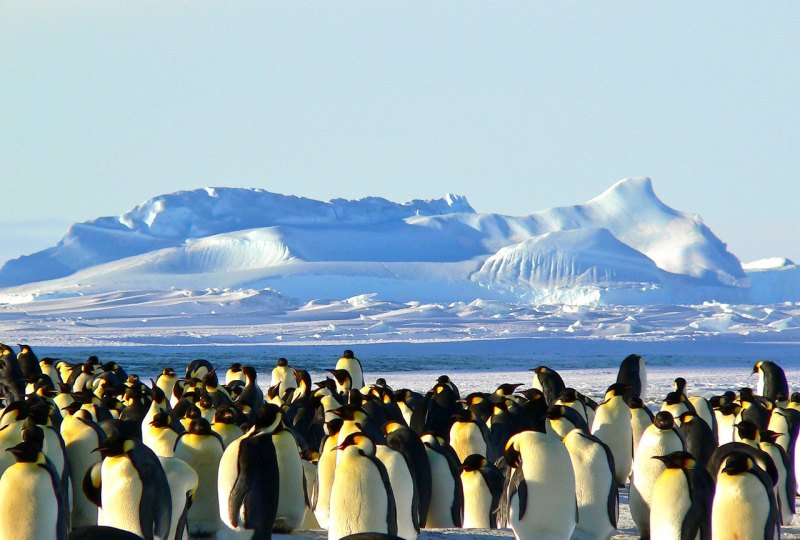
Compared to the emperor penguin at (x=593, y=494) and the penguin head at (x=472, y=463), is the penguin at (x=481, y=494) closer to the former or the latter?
the penguin head at (x=472, y=463)

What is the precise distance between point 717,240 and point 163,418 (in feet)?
284

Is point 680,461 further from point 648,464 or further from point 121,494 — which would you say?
point 121,494

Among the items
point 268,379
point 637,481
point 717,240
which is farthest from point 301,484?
point 717,240

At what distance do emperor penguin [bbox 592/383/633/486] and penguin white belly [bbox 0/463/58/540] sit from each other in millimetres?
4528

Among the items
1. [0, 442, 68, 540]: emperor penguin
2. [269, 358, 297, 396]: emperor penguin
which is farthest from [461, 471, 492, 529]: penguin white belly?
[269, 358, 297, 396]: emperor penguin

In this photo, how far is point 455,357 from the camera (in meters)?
26.2

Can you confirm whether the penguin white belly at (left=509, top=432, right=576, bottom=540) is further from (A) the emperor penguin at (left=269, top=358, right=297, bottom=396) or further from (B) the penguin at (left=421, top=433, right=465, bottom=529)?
(A) the emperor penguin at (left=269, top=358, right=297, bottom=396)

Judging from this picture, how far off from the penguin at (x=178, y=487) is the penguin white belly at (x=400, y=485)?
2.81ft

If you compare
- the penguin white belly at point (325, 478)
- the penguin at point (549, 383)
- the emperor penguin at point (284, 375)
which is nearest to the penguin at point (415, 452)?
the penguin white belly at point (325, 478)

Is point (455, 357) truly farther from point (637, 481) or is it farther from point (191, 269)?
point (191, 269)

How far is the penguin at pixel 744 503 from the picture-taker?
4820 millimetres

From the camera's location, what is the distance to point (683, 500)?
516 cm

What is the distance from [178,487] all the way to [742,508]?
2.32m

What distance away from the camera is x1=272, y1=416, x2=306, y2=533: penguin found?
5.68 meters
